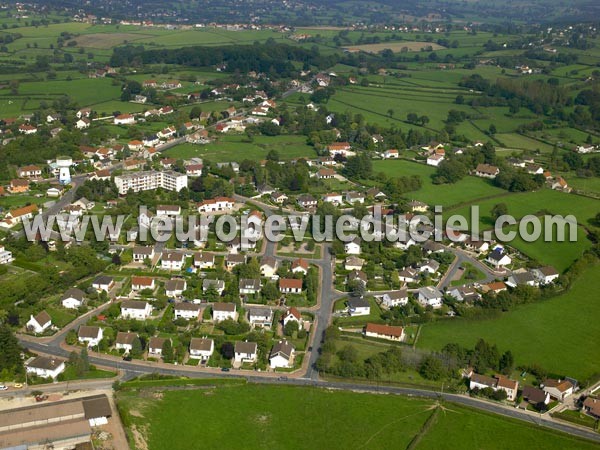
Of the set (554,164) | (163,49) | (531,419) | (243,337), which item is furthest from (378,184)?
(163,49)

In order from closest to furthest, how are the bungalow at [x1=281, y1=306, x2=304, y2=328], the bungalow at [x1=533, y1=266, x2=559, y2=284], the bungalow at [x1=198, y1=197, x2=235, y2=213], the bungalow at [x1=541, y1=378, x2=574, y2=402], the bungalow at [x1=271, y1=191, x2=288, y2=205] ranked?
the bungalow at [x1=541, y1=378, x2=574, y2=402], the bungalow at [x1=281, y1=306, x2=304, y2=328], the bungalow at [x1=533, y1=266, x2=559, y2=284], the bungalow at [x1=198, y1=197, x2=235, y2=213], the bungalow at [x1=271, y1=191, x2=288, y2=205]

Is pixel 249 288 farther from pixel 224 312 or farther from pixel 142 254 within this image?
pixel 142 254

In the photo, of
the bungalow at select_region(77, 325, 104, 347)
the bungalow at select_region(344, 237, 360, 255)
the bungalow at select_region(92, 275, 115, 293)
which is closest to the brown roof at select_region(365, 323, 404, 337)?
the bungalow at select_region(344, 237, 360, 255)

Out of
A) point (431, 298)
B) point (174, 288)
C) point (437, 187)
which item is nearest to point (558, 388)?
point (431, 298)

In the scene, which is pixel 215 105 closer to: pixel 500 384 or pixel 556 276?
pixel 556 276

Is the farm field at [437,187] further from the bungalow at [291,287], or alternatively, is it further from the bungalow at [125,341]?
the bungalow at [125,341]

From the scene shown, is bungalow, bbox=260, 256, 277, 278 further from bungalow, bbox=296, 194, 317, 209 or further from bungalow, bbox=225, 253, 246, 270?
bungalow, bbox=296, 194, 317, 209
